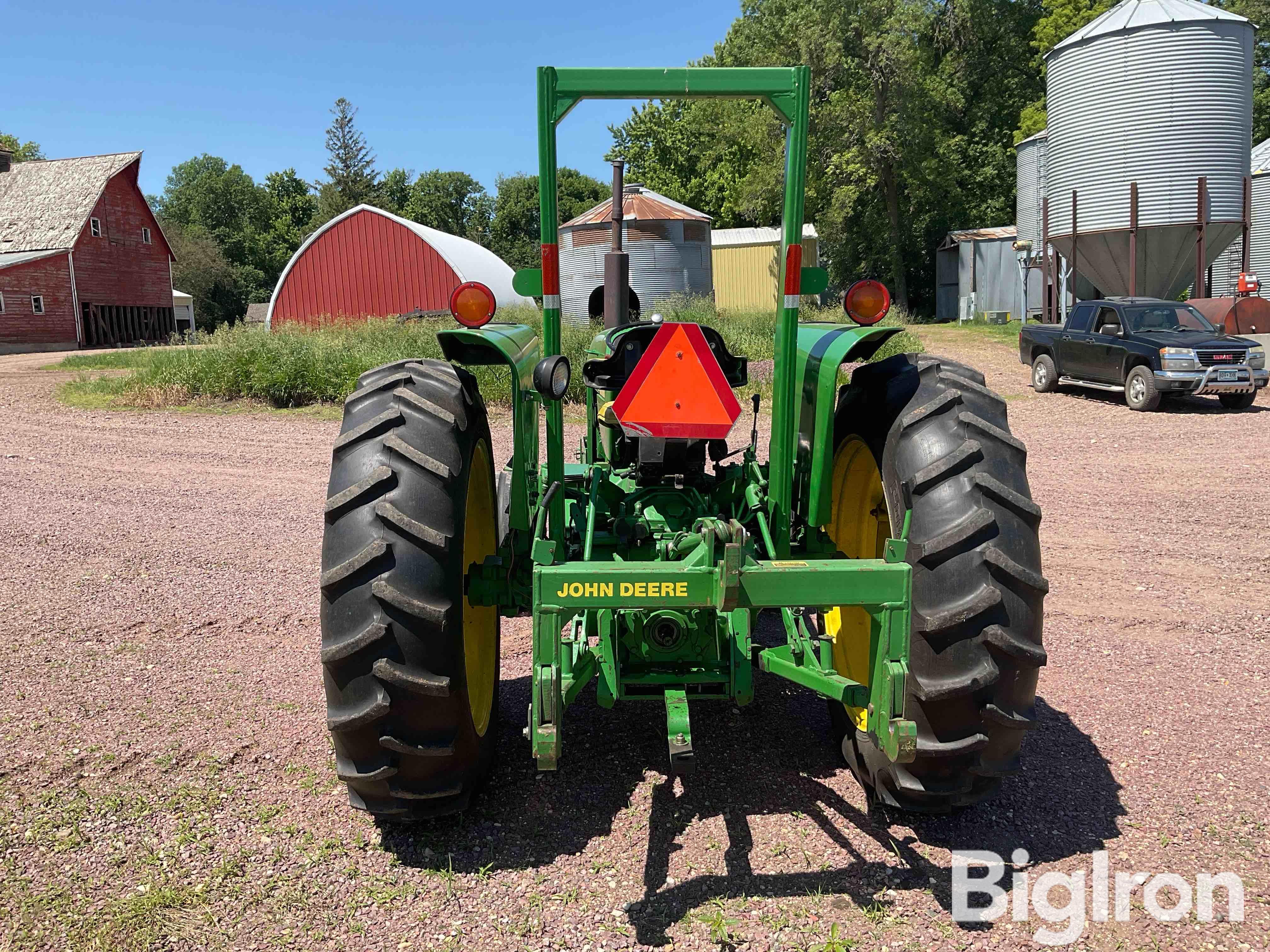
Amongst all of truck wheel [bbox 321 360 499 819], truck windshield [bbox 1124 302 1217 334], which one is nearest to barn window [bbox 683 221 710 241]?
truck windshield [bbox 1124 302 1217 334]

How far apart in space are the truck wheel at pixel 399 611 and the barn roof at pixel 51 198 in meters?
37.5

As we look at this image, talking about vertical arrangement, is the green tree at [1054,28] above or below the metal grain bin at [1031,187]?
above

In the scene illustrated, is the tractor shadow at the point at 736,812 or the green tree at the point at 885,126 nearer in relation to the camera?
the tractor shadow at the point at 736,812

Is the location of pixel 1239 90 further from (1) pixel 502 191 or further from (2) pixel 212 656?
(1) pixel 502 191

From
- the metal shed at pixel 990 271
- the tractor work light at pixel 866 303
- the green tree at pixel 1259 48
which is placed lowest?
the tractor work light at pixel 866 303

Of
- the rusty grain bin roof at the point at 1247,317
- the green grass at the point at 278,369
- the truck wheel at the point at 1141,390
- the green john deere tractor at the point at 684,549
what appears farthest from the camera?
the rusty grain bin roof at the point at 1247,317

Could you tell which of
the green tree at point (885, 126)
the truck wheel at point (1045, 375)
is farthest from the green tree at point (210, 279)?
the truck wheel at point (1045, 375)

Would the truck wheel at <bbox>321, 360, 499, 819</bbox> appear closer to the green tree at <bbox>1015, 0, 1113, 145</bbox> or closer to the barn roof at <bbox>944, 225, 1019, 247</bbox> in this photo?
the barn roof at <bbox>944, 225, 1019, 247</bbox>

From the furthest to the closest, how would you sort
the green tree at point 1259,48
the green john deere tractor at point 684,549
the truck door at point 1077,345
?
1. the green tree at point 1259,48
2. the truck door at point 1077,345
3. the green john deere tractor at point 684,549

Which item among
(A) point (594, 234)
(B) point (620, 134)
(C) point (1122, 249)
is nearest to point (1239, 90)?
(C) point (1122, 249)

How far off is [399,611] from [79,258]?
38087 millimetres

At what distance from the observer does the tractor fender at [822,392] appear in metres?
3.37

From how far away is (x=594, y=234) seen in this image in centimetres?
2428

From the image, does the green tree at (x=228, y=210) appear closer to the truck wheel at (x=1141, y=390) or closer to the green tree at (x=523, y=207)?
the green tree at (x=523, y=207)
